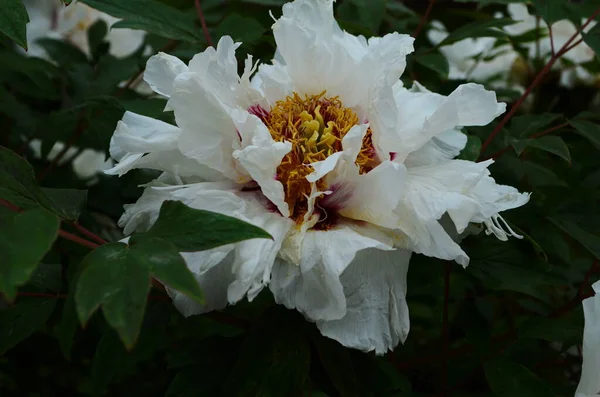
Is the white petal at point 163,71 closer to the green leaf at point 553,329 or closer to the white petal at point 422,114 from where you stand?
the white petal at point 422,114

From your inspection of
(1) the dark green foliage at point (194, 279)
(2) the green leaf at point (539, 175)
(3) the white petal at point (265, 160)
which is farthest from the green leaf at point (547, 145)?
(3) the white petal at point (265, 160)

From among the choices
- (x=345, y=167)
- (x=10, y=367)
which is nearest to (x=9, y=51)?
(x=10, y=367)

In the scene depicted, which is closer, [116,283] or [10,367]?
[116,283]

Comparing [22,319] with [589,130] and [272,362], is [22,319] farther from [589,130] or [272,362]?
[589,130]

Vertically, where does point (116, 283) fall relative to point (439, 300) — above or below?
above

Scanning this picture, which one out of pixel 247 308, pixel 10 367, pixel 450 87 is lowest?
pixel 10 367

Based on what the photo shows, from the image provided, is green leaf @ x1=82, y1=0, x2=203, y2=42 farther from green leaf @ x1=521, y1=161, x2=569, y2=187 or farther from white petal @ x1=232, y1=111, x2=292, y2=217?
green leaf @ x1=521, y1=161, x2=569, y2=187

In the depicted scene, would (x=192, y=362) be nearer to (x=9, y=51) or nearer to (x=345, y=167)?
(x=345, y=167)

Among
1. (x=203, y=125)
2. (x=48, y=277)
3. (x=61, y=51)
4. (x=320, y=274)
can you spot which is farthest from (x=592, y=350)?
(x=61, y=51)
